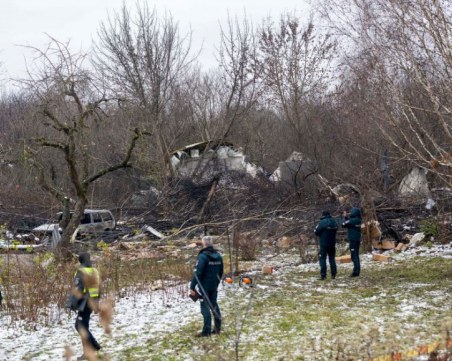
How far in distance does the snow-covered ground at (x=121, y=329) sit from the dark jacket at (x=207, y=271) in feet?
3.85

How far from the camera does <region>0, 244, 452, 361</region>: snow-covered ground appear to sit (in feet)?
29.1

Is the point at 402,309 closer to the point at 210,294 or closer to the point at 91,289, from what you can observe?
the point at 210,294

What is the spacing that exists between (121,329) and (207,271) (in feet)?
6.58

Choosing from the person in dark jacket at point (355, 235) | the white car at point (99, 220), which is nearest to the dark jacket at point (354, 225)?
the person in dark jacket at point (355, 235)

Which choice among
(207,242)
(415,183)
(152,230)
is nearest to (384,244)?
(415,183)

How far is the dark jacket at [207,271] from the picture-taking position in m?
9.19

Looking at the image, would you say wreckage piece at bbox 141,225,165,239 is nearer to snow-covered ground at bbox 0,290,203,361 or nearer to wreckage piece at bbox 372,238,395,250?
wreckage piece at bbox 372,238,395,250

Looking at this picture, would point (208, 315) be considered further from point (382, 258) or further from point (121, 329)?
point (382, 258)

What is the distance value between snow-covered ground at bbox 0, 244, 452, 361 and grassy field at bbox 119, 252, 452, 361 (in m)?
0.27

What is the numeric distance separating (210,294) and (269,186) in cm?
1662

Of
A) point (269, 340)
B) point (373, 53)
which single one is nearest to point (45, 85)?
point (373, 53)

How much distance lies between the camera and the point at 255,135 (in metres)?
43.0

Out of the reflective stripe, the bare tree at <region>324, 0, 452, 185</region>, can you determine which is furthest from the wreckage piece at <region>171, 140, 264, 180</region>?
the reflective stripe

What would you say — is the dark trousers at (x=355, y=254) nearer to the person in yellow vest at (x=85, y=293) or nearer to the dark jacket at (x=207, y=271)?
the dark jacket at (x=207, y=271)
